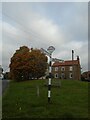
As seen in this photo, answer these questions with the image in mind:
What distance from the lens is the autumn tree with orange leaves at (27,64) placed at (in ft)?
220

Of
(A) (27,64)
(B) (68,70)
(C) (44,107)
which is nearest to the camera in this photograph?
(C) (44,107)

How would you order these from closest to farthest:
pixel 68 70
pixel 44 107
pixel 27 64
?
pixel 44 107
pixel 27 64
pixel 68 70

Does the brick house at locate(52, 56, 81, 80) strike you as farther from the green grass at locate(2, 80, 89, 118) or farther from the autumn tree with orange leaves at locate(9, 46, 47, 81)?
the green grass at locate(2, 80, 89, 118)

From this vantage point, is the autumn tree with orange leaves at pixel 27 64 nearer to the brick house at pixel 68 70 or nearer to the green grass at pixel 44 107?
the brick house at pixel 68 70

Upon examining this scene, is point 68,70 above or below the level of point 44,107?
above

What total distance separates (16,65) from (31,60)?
383 cm

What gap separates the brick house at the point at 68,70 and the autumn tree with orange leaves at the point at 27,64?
31.0m

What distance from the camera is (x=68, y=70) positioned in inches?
4193

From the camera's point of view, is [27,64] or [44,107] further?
[27,64]

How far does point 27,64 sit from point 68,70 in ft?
Result: 137

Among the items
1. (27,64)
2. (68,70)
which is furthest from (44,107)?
(68,70)

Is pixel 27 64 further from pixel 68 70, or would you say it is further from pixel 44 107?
pixel 44 107

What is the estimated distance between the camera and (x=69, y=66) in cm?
10806

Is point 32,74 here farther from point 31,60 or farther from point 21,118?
point 21,118
